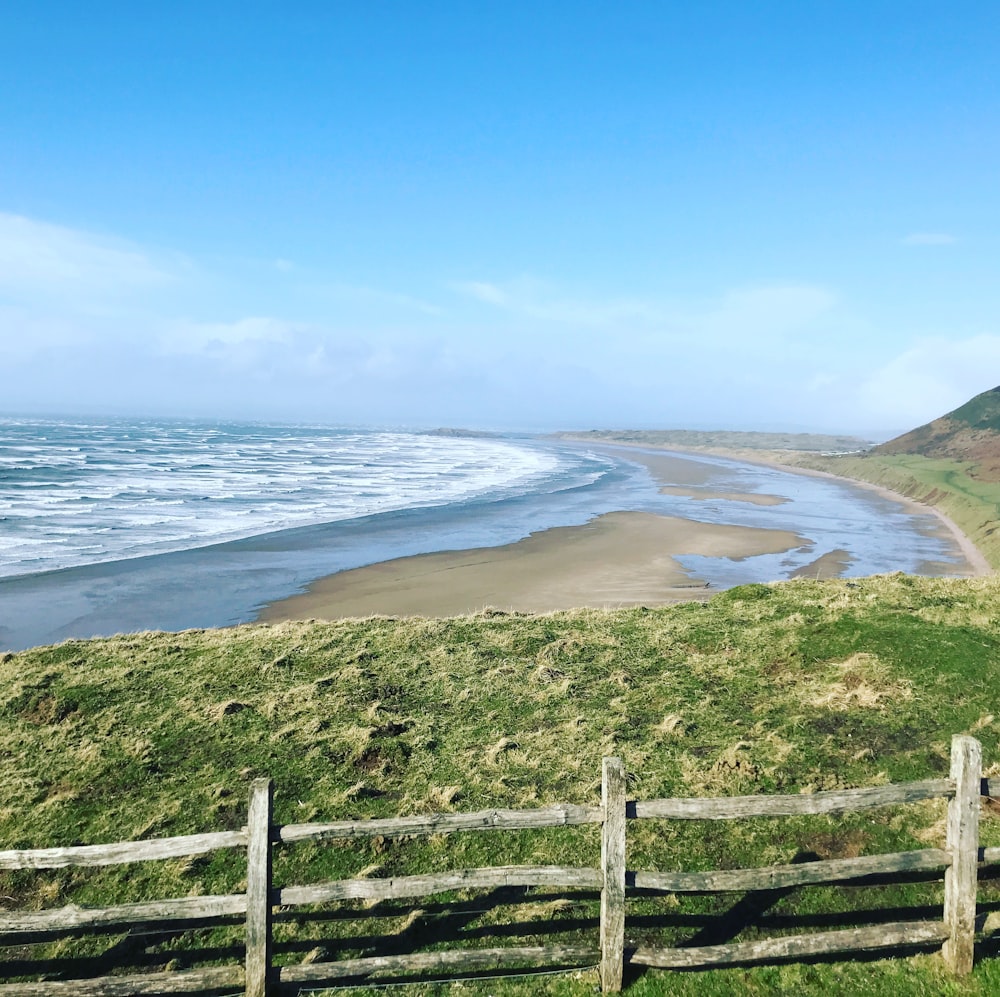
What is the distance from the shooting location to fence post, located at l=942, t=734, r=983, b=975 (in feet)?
20.7

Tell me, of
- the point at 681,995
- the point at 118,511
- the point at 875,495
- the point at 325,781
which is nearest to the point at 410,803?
the point at 325,781

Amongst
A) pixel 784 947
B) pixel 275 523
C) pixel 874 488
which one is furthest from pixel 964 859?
pixel 874 488

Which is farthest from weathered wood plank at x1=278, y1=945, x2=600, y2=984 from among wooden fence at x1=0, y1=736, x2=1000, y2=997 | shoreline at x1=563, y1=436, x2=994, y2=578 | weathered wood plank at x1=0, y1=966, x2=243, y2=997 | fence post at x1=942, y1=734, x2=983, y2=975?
shoreline at x1=563, y1=436, x2=994, y2=578

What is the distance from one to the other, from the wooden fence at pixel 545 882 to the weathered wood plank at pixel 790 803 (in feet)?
0.04

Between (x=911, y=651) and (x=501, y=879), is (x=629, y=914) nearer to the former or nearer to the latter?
(x=501, y=879)

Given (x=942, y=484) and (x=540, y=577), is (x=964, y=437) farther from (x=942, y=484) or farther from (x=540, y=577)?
(x=540, y=577)

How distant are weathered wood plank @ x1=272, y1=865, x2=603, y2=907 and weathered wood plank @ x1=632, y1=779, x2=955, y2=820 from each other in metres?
0.88

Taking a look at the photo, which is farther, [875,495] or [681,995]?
[875,495]

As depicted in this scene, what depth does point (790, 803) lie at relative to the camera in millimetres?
6559

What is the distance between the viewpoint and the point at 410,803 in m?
9.70

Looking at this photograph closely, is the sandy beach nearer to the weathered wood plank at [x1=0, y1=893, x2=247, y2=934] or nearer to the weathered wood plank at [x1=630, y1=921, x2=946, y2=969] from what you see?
the weathered wood plank at [x1=630, y1=921, x2=946, y2=969]

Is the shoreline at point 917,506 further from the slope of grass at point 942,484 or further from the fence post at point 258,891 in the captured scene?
the fence post at point 258,891

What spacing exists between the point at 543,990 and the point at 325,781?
4.83 metres

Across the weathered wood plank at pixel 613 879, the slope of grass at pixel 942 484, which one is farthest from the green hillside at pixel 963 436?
the weathered wood plank at pixel 613 879
